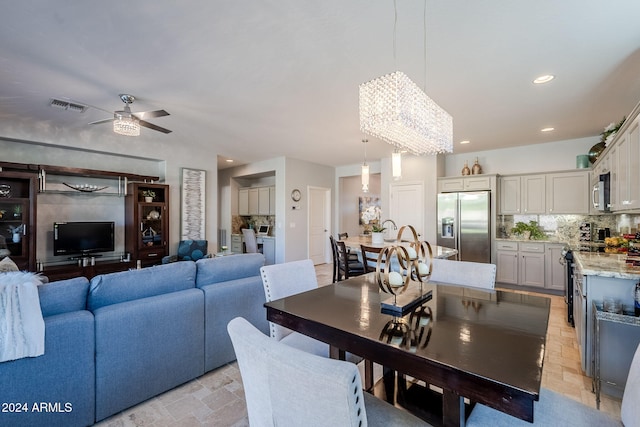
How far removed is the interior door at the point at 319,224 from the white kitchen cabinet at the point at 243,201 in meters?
2.01

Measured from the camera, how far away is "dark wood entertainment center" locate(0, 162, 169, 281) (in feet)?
12.7

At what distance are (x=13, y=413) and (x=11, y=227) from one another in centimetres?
375

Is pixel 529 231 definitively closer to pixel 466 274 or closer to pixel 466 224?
pixel 466 224

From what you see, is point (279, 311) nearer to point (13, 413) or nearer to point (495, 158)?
point (13, 413)

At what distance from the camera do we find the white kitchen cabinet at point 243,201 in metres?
8.02

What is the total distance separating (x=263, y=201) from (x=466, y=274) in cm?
600

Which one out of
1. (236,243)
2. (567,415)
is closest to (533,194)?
(567,415)

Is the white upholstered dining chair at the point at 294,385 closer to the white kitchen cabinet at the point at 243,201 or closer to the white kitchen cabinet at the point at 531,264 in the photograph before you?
the white kitchen cabinet at the point at 531,264

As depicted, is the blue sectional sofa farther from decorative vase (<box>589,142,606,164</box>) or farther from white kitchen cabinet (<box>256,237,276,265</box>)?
decorative vase (<box>589,142,606,164</box>)

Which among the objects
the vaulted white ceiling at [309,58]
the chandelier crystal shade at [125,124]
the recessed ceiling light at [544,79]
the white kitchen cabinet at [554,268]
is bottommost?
the white kitchen cabinet at [554,268]

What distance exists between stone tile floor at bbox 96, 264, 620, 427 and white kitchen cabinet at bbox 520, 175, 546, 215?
3.03 meters

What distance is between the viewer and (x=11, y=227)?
398cm

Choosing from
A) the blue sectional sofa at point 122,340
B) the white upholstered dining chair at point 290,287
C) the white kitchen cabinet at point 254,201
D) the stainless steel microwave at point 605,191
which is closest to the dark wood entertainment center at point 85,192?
the white kitchen cabinet at point 254,201

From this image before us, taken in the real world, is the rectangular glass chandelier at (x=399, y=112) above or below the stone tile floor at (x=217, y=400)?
above
